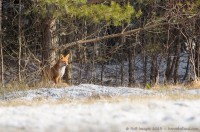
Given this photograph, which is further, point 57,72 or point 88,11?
point 88,11

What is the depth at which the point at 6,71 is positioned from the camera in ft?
95.9

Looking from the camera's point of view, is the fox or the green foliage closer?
the fox

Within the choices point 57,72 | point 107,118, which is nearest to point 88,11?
point 57,72

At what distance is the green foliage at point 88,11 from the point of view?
18844mm

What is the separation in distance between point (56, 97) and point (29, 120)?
18.0ft

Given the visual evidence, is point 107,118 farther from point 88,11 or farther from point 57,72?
point 88,11

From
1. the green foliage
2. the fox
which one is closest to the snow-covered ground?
the fox

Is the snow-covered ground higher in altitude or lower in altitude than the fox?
higher

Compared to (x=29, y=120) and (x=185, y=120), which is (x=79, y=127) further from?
(x=185, y=120)

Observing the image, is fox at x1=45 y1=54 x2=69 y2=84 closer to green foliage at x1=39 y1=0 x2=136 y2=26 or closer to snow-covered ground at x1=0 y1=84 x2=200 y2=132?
green foliage at x1=39 y1=0 x2=136 y2=26

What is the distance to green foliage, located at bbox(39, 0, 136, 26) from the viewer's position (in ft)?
61.8

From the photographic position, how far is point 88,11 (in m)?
19.3

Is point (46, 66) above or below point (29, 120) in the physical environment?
below

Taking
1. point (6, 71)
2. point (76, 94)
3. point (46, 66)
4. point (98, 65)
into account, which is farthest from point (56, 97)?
point (98, 65)
